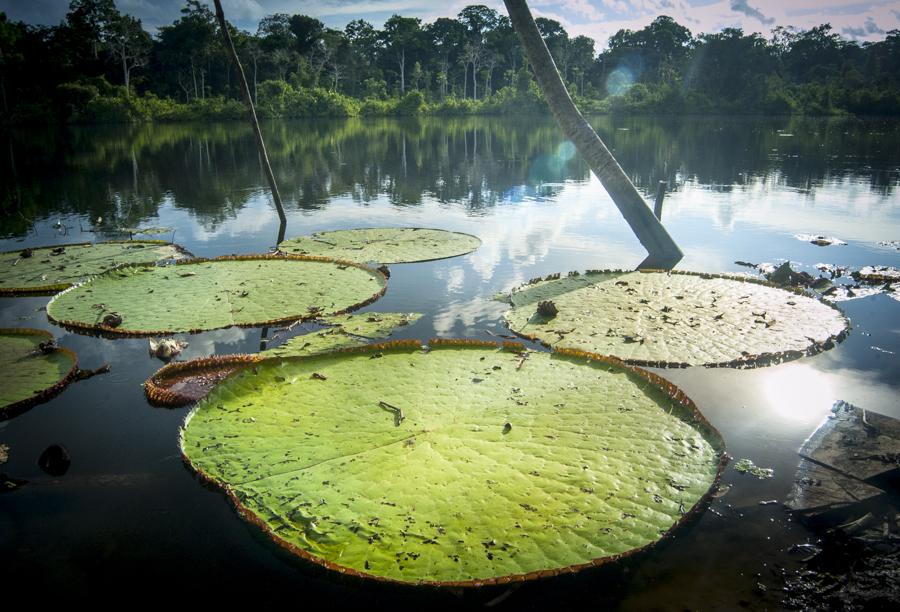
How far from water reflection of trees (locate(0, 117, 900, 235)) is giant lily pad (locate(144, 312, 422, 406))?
585 centimetres

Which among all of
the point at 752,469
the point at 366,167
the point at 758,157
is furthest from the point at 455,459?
the point at 758,157

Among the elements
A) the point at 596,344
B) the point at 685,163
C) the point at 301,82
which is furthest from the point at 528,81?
the point at 596,344

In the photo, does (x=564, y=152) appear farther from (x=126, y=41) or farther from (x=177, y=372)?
(x=126, y=41)

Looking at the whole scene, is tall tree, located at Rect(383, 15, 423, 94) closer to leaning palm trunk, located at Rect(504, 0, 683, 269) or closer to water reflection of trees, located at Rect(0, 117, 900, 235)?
water reflection of trees, located at Rect(0, 117, 900, 235)

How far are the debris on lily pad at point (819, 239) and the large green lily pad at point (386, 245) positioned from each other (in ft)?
15.9

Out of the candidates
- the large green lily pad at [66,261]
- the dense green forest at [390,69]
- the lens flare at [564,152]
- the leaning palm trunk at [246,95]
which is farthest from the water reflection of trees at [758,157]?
the dense green forest at [390,69]

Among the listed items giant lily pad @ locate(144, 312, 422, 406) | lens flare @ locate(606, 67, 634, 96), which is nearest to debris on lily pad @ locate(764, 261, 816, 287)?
giant lily pad @ locate(144, 312, 422, 406)

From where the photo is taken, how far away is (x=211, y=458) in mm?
2574

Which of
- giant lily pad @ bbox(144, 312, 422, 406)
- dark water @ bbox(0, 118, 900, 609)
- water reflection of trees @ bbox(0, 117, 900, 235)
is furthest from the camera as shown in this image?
water reflection of trees @ bbox(0, 117, 900, 235)

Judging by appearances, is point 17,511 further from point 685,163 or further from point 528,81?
point 528,81

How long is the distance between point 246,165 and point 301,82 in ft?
124

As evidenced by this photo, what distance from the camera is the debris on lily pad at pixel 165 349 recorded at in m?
4.04

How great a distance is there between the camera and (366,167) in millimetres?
16703

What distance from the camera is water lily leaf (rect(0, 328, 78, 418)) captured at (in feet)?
10.8
